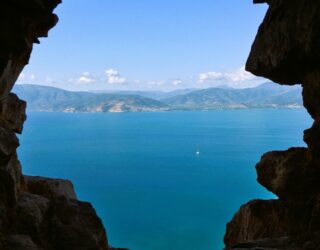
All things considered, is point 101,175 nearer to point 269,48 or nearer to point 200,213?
point 200,213

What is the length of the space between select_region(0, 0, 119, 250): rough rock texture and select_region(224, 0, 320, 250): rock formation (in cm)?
737

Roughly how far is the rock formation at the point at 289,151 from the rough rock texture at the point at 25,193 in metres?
7.37

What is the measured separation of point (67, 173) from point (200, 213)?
169 ft

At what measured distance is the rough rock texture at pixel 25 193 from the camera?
51.5 feet

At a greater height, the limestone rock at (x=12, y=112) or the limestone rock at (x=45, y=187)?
the limestone rock at (x=12, y=112)

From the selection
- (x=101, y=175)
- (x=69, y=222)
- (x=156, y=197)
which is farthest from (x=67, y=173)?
(x=69, y=222)

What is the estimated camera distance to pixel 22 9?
59.8 ft

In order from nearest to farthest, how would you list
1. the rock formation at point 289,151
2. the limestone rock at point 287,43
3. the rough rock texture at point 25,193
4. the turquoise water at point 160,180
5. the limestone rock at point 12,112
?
1. the rough rock texture at point 25,193
2. the limestone rock at point 287,43
3. the rock formation at point 289,151
4. the limestone rock at point 12,112
5. the turquoise water at point 160,180

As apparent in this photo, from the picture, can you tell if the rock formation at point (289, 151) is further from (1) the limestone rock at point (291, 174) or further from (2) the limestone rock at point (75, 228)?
(2) the limestone rock at point (75, 228)

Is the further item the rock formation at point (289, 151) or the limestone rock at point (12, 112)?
the limestone rock at point (12, 112)

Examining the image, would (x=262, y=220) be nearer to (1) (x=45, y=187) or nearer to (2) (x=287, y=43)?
(2) (x=287, y=43)

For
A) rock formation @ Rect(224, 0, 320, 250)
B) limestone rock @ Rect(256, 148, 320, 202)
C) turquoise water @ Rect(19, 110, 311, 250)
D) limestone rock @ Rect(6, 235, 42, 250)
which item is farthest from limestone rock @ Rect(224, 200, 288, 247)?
turquoise water @ Rect(19, 110, 311, 250)

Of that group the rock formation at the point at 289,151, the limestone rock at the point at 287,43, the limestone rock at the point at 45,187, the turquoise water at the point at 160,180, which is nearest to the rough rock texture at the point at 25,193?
the limestone rock at the point at 45,187

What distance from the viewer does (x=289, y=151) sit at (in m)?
20.1
